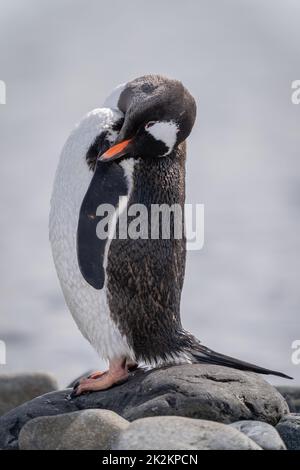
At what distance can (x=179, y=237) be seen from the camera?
18.7 feet

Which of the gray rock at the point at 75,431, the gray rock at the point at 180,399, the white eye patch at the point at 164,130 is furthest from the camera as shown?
the white eye patch at the point at 164,130

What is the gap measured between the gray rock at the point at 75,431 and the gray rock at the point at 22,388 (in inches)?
188

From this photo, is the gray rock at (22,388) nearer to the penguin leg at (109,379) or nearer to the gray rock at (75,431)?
the penguin leg at (109,379)

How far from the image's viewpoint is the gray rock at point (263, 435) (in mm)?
4176

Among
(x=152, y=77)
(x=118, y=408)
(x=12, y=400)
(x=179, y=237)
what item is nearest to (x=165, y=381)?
(x=118, y=408)

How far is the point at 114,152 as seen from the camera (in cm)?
546

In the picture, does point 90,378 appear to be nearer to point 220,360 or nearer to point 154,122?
point 220,360

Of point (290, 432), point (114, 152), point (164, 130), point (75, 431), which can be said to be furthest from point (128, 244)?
point (290, 432)

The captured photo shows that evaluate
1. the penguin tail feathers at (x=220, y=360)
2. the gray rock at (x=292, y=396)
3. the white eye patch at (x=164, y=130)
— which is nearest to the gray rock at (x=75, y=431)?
the penguin tail feathers at (x=220, y=360)

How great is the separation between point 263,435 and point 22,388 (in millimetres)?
5530

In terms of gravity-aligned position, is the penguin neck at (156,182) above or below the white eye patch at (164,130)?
below

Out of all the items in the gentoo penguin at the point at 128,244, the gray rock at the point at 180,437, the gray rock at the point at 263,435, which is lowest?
the gray rock at the point at 263,435

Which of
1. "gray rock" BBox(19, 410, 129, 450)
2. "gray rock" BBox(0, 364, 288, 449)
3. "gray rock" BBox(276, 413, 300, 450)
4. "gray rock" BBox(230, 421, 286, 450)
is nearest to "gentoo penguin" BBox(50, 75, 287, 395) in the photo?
"gray rock" BBox(0, 364, 288, 449)
